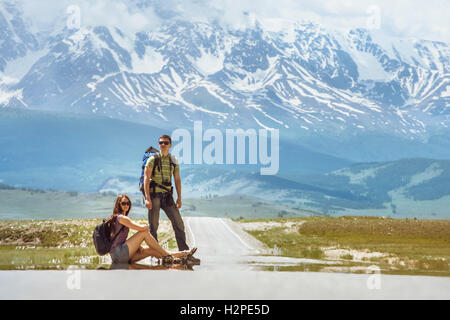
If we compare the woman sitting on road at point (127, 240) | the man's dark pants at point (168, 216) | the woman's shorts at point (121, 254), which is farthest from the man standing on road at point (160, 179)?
the woman's shorts at point (121, 254)

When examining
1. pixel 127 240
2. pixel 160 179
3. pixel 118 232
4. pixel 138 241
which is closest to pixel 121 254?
pixel 127 240

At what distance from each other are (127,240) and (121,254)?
36 cm

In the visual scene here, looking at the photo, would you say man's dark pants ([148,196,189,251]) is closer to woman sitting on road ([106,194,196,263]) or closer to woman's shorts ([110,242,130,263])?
woman sitting on road ([106,194,196,263])

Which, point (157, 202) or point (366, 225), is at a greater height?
point (366, 225)

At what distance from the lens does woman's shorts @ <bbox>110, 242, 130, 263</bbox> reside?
18.5m

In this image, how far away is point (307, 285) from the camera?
16406 millimetres

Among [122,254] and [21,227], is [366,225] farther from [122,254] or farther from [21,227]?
[122,254]

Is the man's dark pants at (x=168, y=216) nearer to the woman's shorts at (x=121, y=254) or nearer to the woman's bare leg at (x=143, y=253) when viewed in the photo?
the woman's bare leg at (x=143, y=253)

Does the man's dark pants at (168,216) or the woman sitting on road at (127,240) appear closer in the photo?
the woman sitting on road at (127,240)

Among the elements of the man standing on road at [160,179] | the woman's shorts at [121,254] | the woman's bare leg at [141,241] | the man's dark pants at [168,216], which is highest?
the man standing on road at [160,179]

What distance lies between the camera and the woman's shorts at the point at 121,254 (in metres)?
18.5
